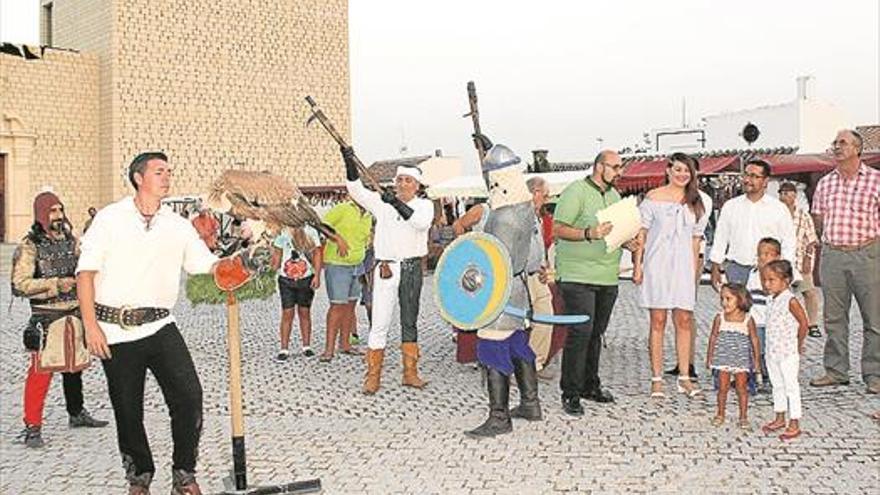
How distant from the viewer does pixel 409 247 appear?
7551 mm

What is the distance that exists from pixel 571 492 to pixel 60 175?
28.8 meters

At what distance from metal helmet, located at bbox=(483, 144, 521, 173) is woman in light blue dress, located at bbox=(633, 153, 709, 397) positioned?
1279 millimetres

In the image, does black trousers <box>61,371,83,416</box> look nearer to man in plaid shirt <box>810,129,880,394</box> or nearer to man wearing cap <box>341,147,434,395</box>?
man wearing cap <box>341,147,434,395</box>

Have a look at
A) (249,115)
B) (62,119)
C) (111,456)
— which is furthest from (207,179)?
(111,456)

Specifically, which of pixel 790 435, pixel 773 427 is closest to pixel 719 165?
pixel 773 427

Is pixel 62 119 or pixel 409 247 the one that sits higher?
pixel 62 119

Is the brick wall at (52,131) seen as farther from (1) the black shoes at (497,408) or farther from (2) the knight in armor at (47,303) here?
(1) the black shoes at (497,408)

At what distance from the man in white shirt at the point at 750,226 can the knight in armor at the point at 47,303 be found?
14.7 feet

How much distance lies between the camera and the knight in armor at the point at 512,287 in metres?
6.06

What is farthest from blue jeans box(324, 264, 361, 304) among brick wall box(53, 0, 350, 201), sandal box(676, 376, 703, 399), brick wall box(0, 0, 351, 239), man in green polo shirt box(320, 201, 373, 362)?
brick wall box(0, 0, 351, 239)

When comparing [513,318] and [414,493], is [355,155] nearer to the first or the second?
[513,318]

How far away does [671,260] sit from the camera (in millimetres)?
7020

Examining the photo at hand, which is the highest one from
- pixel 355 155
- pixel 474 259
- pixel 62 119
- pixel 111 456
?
pixel 62 119

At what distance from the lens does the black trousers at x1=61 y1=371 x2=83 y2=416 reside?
21.2ft
